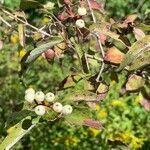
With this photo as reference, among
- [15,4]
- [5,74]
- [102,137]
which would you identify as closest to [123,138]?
[102,137]

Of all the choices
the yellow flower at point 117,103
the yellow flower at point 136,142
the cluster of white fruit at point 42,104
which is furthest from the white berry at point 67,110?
the yellow flower at point 117,103

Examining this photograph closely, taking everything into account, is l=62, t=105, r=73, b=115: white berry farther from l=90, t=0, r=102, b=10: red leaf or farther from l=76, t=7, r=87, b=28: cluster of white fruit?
l=90, t=0, r=102, b=10: red leaf

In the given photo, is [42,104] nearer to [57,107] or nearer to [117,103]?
[57,107]

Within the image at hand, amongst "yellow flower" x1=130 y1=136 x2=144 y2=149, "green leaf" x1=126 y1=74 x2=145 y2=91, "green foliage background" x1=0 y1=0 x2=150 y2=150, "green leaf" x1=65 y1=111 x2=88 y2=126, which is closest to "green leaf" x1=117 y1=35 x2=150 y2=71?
"green leaf" x1=65 y1=111 x2=88 y2=126

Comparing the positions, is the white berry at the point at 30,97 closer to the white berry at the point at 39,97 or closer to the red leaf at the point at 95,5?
the white berry at the point at 39,97

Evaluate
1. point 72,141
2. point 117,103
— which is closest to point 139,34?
point 72,141

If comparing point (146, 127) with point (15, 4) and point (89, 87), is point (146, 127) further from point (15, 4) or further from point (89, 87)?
point (15, 4)
